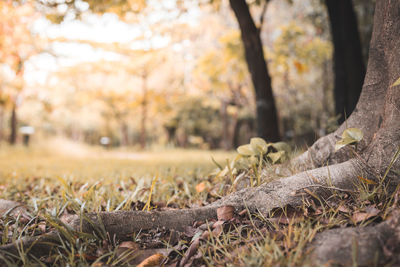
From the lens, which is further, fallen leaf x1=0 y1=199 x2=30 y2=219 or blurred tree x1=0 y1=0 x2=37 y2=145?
blurred tree x1=0 y1=0 x2=37 y2=145

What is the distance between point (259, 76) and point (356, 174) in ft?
9.70

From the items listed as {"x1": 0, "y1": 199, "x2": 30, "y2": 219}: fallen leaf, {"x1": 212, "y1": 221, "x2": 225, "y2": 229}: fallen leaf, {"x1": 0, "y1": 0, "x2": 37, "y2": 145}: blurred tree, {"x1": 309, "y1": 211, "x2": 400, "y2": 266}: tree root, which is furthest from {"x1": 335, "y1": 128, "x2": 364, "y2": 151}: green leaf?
{"x1": 0, "y1": 0, "x2": 37, "y2": 145}: blurred tree

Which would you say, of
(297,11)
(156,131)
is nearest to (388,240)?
(297,11)

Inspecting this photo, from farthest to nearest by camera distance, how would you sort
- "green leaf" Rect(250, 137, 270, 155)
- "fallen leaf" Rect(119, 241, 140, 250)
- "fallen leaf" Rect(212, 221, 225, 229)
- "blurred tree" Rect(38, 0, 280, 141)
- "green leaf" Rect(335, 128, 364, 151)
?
"blurred tree" Rect(38, 0, 280, 141), "green leaf" Rect(250, 137, 270, 155), "green leaf" Rect(335, 128, 364, 151), "fallen leaf" Rect(212, 221, 225, 229), "fallen leaf" Rect(119, 241, 140, 250)

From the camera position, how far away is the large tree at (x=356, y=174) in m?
1.37

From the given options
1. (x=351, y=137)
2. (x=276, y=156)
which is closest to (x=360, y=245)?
(x=351, y=137)

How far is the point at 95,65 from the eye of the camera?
13195 millimetres

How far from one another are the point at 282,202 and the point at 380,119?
0.96m

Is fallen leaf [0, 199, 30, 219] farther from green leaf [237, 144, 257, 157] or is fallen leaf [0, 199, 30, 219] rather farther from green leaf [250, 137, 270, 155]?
green leaf [250, 137, 270, 155]

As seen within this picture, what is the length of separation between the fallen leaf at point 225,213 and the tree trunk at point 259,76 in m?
2.76

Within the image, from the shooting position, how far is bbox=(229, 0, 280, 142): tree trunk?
4.21 meters

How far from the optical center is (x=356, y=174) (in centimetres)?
159

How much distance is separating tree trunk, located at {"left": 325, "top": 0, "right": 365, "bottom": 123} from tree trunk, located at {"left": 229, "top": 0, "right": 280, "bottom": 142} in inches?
43.2

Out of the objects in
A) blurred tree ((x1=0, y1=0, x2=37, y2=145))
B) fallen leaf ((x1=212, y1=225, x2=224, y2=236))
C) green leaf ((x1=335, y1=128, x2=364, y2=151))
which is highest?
blurred tree ((x1=0, y1=0, x2=37, y2=145))
